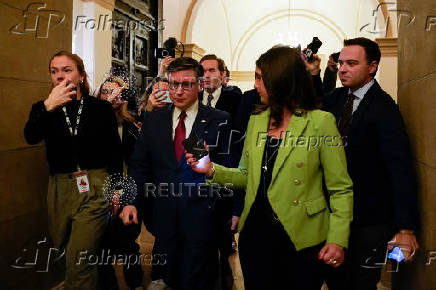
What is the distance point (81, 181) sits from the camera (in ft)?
9.26

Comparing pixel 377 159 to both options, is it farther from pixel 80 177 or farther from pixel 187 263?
pixel 80 177

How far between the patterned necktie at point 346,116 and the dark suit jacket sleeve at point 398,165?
18 cm

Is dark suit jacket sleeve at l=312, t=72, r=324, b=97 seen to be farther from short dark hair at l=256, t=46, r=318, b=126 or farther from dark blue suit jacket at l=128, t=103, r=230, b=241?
short dark hair at l=256, t=46, r=318, b=126

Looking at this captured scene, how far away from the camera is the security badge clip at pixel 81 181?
282 centimetres

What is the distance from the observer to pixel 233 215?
2797mm

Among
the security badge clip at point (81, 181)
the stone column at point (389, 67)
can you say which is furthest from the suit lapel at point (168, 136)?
the stone column at point (389, 67)

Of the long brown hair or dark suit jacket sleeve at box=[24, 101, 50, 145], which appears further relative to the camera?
the long brown hair

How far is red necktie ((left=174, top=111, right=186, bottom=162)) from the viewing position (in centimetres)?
267

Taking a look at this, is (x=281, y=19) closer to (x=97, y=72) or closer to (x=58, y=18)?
(x=97, y=72)

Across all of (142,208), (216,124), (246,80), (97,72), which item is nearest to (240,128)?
(216,124)

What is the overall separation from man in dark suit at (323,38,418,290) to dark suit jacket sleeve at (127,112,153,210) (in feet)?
3.85

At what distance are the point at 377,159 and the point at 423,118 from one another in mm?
317

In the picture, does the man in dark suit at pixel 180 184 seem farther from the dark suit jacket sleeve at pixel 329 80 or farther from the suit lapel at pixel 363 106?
the dark suit jacket sleeve at pixel 329 80

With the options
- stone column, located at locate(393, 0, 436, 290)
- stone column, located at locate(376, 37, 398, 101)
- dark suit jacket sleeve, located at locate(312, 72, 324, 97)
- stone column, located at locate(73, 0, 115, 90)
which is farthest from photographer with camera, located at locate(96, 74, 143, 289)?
stone column, located at locate(376, 37, 398, 101)
